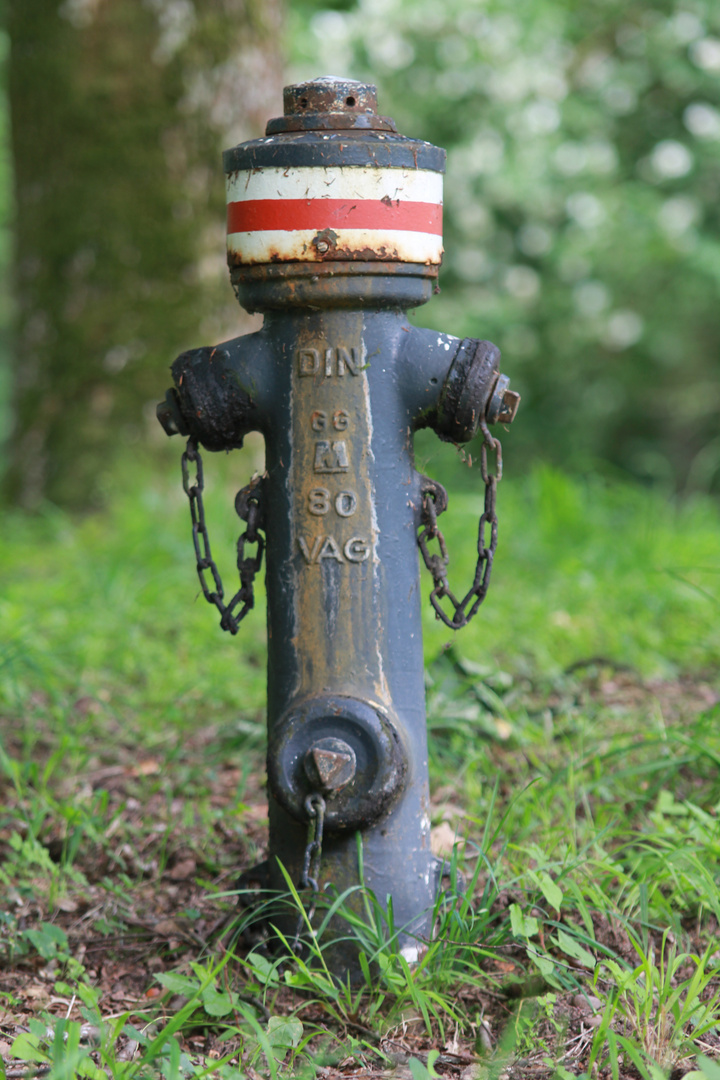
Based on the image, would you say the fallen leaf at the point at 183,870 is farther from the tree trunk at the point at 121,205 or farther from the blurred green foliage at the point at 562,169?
the blurred green foliage at the point at 562,169

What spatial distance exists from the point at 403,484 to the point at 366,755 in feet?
1.55

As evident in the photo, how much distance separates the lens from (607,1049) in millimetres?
1481

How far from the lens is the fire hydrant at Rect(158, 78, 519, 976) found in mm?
1637

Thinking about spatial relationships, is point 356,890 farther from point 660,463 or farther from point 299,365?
point 660,463

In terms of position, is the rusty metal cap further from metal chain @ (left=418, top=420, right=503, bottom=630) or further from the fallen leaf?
the fallen leaf

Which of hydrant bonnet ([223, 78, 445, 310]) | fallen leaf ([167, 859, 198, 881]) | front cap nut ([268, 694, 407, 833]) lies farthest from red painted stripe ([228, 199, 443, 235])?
fallen leaf ([167, 859, 198, 881])

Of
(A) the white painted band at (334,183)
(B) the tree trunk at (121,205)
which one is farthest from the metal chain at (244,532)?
(B) the tree trunk at (121,205)

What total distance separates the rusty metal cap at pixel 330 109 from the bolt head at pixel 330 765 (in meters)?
1.03

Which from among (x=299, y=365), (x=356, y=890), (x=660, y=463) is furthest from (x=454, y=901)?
(x=660, y=463)

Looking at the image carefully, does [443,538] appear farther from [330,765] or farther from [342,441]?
[330,765]

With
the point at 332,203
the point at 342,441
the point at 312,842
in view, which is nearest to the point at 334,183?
the point at 332,203

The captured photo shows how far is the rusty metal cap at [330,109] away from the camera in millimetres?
1655

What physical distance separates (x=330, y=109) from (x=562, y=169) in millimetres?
6132

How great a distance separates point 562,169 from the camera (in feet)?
23.9
